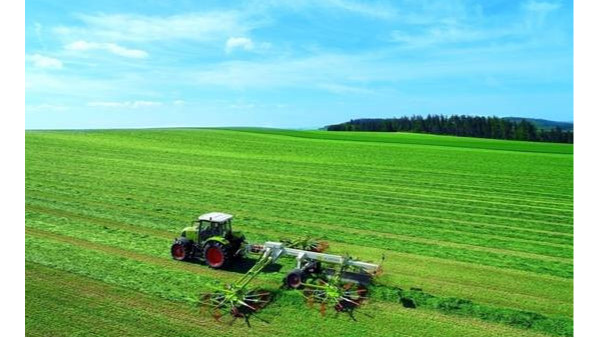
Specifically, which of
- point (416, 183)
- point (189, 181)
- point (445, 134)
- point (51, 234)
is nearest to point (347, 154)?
point (416, 183)

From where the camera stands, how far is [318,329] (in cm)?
1080

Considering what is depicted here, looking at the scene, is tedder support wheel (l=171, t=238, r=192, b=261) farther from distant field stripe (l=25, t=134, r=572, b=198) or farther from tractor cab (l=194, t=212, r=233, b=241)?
distant field stripe (l=25, t=134, r=572, b=198)

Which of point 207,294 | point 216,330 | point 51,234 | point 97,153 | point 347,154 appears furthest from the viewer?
point 347,154

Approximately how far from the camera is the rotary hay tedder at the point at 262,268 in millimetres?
11828

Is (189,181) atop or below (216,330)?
atop

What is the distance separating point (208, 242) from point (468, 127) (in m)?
96.2

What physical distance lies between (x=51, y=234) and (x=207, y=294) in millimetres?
8439

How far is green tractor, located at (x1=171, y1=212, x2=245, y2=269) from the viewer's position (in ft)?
47.4


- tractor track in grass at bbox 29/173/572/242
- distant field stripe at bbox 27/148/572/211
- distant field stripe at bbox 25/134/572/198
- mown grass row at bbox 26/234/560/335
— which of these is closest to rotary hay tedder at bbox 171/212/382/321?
mown grass row at bbox 26/234/560/335

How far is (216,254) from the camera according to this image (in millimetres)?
14359

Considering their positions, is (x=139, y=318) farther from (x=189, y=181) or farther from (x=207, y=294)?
(x=189, y=181)

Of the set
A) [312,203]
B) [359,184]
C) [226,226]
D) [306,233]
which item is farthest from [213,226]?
[359,184]

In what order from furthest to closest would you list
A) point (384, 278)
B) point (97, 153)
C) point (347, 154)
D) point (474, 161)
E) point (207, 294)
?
point (347, 154) < point (474, 161) < point (97, 153) < point (384, 278) < point (207, 294)

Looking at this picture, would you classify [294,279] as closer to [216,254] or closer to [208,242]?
[216,254]
